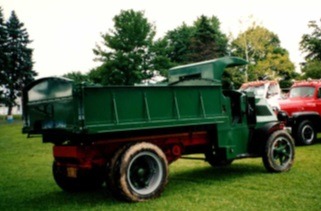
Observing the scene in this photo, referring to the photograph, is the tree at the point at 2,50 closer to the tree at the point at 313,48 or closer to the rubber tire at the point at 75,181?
the tree at the point at 313,48

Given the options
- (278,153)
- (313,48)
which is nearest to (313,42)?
(313,48)

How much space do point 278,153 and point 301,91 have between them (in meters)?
7.82

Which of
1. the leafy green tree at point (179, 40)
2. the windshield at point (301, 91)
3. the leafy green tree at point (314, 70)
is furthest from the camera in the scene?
the leafy green tree at point (179, 40)

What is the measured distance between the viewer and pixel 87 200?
7.33 metres

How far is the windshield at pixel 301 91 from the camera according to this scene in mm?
15984

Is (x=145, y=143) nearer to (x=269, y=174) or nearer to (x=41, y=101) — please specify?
(x=41, y=101)

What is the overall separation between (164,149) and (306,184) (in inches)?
108

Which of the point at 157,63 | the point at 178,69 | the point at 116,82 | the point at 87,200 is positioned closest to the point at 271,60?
the point at 157,63

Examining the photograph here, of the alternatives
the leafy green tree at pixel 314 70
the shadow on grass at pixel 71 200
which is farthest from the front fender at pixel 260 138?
the leafy green tree at pixel 314 70

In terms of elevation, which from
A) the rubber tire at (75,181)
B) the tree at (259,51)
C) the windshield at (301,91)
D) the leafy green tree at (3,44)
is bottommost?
the rubber tire at (75,181)

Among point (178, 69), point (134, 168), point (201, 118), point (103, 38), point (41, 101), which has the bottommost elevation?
point (134, 168)

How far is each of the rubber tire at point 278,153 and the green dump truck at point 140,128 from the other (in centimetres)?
2

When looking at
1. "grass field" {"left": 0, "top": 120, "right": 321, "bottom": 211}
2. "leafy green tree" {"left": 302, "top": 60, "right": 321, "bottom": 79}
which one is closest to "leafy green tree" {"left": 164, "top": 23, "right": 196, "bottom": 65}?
"leafy green tree" {"left": 302, "top": 60, "right": 321, "bottom": 79}

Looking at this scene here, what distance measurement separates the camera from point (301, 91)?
16.2m
